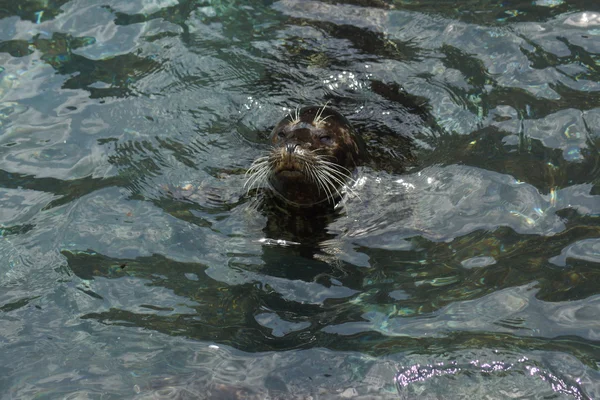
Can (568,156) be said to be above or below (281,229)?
above

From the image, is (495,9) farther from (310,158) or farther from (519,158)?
(310,158)

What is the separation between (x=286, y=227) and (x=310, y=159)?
59 cm

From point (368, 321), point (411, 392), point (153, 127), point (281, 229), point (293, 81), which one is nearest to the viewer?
point (411, 392)

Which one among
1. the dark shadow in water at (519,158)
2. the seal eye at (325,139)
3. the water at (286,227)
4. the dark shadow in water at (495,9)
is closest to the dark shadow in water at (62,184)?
the water at (286,227)

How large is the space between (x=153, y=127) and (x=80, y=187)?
1.03m

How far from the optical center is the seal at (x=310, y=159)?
18.2ft

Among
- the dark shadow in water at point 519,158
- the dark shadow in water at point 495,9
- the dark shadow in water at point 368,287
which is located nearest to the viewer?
the dark shadow in water at point 368,287

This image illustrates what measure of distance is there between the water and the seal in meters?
0.21

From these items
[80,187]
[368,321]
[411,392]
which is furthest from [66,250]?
[411,392]

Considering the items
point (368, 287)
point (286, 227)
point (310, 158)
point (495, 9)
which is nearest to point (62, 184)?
point (286, 227)

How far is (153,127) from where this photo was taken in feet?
22.1

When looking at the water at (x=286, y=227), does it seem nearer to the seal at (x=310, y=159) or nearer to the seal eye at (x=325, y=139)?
the seal at (x=310, y=159)

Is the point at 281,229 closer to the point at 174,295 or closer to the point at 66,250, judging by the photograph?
the point at 174,295

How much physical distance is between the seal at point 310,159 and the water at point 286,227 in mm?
215
